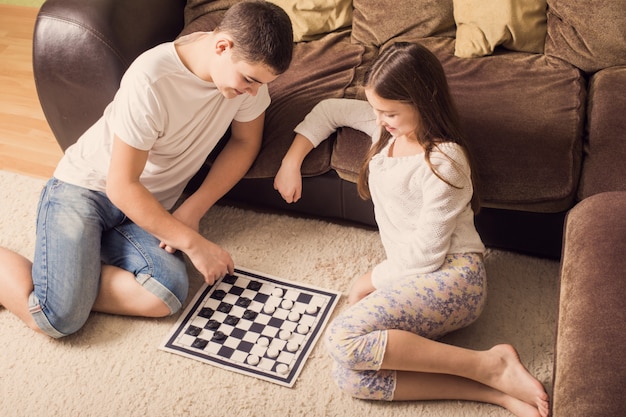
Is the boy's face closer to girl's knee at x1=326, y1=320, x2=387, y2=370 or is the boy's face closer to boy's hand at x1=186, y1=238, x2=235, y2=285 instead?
boy's hand at x1=186, y1=238, x2=235, y2=285

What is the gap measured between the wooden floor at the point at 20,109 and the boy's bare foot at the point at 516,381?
1.63m

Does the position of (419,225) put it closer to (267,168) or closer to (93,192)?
(267,168)

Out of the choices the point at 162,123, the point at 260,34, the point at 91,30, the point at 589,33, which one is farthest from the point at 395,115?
the point at 91,30

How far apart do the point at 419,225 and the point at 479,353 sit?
1.04ft

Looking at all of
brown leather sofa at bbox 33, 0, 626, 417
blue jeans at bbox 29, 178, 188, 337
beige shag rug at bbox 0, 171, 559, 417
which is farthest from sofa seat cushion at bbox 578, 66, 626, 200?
blue jeans at bbox 29, 178, 188, 337

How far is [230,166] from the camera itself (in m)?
2.04

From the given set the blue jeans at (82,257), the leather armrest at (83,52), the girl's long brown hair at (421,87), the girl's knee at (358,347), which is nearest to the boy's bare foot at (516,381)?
the girl's knee at (358,347)

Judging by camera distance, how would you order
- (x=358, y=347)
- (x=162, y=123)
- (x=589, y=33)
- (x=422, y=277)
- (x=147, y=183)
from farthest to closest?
(x=589, y=33) < (x=147, y=183) < (x=162, y=123) < (x=422, y=277) < (x=358, y=347)

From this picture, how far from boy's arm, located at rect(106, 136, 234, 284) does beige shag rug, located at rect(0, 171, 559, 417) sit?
15cm

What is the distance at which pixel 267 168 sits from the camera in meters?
2.06

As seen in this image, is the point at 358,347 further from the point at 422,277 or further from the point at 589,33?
the point at 589,33

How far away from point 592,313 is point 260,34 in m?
0.91

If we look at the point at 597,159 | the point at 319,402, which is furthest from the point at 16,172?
the point at 597,159

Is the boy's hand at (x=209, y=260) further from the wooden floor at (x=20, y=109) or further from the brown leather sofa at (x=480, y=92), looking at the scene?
the wooden floor at (x=20, y=109)
